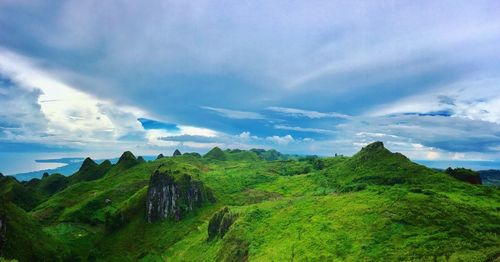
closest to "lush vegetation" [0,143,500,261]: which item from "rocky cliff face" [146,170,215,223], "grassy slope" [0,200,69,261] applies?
"grassy slope" [0,200,69,261]

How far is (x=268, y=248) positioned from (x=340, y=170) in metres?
94.2

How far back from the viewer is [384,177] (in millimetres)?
131125

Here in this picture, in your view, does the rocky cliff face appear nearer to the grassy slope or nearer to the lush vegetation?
the lush vegetation

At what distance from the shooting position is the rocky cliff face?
182875 millimetres

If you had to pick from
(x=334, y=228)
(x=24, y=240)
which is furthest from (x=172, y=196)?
(x=334, y=228)

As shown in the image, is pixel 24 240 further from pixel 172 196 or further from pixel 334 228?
pixel 334 228

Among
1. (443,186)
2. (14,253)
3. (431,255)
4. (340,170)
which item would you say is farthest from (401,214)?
(14,253)

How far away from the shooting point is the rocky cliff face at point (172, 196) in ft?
600

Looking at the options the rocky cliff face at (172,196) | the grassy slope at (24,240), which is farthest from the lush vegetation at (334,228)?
the rocky cliff face at (172,196)

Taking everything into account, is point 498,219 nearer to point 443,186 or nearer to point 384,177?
point 443,186

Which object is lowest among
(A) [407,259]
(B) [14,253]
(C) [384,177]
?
(B) [14,253]

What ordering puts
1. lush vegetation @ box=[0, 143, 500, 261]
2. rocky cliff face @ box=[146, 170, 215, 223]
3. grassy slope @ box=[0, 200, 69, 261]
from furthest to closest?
rocky cliff face @ box=[146, 170, 215, 223]
grassy slope @ box=[0, 200, 69, 261]
lush vegetation @ box=[0, 143, 500, 261]

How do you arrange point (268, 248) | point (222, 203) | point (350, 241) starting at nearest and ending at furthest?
point (350, 241), point (268, 248), point (222, 203)

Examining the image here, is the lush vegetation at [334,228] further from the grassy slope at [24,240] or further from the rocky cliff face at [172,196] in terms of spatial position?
the rocky cliff face at [172,196]
